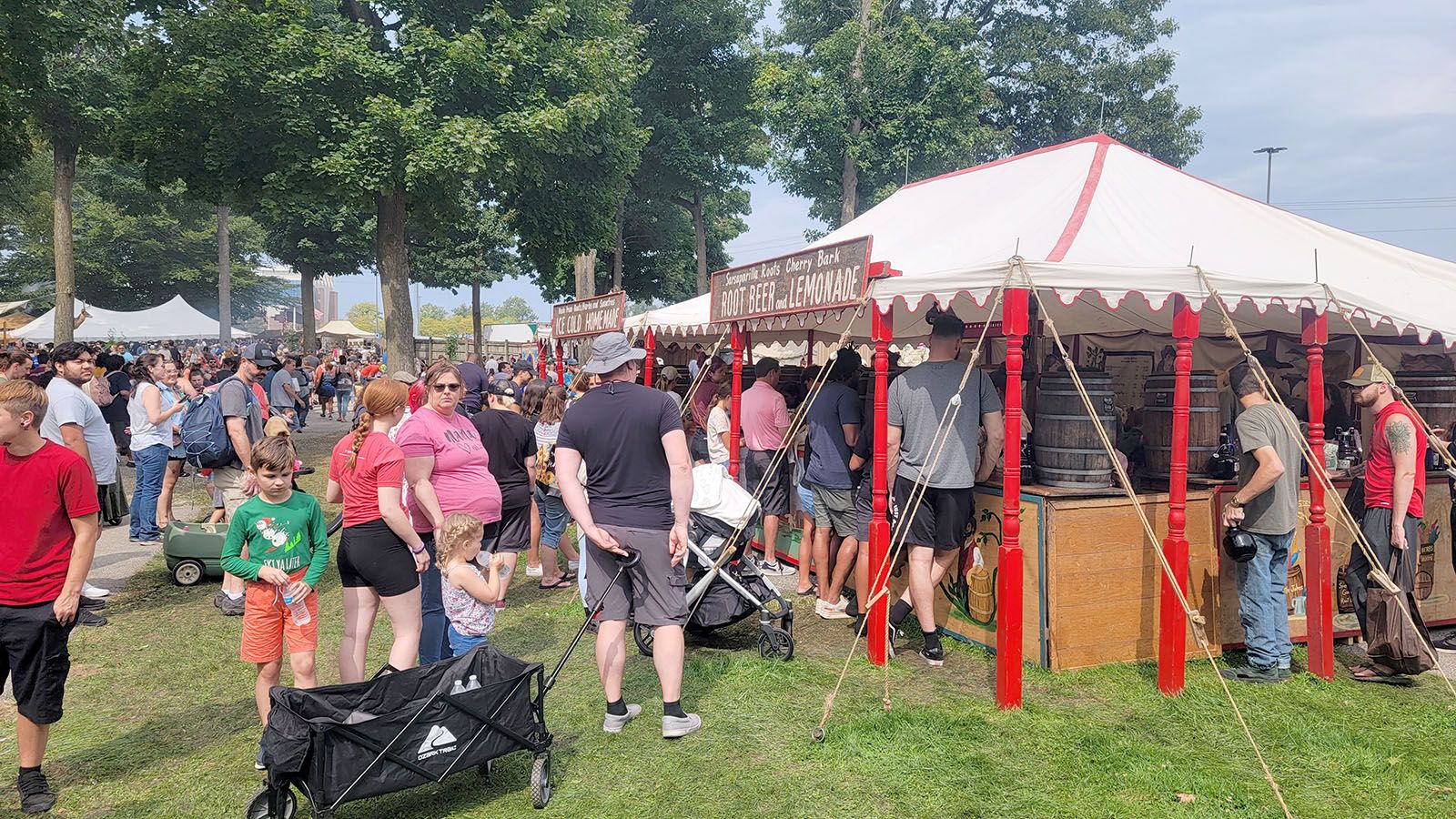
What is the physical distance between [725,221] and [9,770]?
138ft

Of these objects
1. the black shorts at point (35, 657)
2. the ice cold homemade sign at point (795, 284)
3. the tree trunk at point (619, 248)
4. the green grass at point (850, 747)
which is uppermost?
the tree trunk at point (619, 248)

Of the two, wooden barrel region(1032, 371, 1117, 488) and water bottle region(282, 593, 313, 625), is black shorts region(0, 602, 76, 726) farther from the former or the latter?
wooden barrel region(1032, 371, 1117, 488)

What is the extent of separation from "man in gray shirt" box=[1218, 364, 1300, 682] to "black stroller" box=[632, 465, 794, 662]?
9.22 feet

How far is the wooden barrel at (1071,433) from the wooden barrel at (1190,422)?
1.70 feet

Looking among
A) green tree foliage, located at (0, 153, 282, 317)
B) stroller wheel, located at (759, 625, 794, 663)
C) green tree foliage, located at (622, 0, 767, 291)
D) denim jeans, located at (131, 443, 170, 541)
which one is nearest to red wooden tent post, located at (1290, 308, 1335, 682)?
stroller wheel, located at (759, 625, 794, 663)

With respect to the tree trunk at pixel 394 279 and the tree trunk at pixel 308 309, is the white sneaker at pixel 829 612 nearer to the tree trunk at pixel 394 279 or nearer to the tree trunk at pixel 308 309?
the tree trunk at pixel 394 279

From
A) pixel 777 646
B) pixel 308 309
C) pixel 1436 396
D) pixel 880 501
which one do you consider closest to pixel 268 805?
pixel 777 646

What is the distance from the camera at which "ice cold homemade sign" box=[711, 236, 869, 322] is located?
5629 mm

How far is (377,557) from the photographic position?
4.07 metres

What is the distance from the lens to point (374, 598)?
4172mm

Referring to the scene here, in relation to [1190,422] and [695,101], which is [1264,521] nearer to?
[1190,422]

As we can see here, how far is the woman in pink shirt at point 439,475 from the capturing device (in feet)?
14.8

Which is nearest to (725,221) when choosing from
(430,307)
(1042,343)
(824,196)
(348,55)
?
(824,196)

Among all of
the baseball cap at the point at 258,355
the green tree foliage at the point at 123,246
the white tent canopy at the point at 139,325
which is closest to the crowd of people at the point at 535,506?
the baseball cap at the point at 258,355
